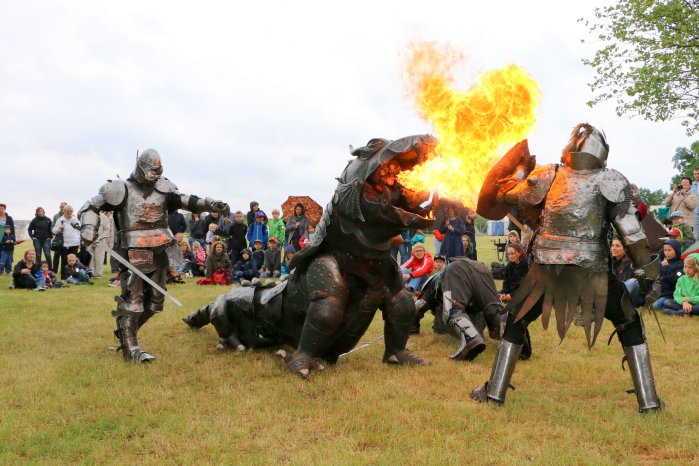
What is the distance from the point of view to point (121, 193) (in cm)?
615

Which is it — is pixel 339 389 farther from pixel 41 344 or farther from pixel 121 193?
pixel 41 344

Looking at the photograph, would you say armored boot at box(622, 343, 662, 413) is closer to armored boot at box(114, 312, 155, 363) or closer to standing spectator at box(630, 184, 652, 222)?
standing spectator at box(630, 184, 652, 222)

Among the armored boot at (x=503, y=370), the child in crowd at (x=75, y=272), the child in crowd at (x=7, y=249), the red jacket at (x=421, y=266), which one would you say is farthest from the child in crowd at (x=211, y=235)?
the armored boot at (x=503, y=370)

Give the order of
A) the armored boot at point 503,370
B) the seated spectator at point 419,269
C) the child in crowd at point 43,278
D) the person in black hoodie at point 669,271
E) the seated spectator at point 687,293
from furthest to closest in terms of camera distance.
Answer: the child in crowd at point 43,278, the seated spectator at point 419,269, the person in black hoodie at point 669,271, the seated spectator at point 687,293, the armored boot at point 503,370

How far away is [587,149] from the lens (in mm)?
4328

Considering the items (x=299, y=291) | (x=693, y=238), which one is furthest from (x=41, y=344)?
(x=693, y=238)

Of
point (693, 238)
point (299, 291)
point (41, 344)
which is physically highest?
point (693, 238)

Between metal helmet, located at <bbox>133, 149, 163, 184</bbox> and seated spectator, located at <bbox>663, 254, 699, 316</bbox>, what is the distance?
7.21 m

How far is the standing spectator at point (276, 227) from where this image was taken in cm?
1562

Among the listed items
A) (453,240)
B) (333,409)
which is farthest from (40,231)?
(333,409)

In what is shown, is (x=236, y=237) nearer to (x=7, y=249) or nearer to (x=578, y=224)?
(x=7, y=249)

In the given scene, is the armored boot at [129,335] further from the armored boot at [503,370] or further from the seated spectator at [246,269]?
the seated spectator at [246,269]

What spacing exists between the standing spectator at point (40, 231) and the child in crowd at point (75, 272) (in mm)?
952

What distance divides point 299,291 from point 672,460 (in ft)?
11.1
